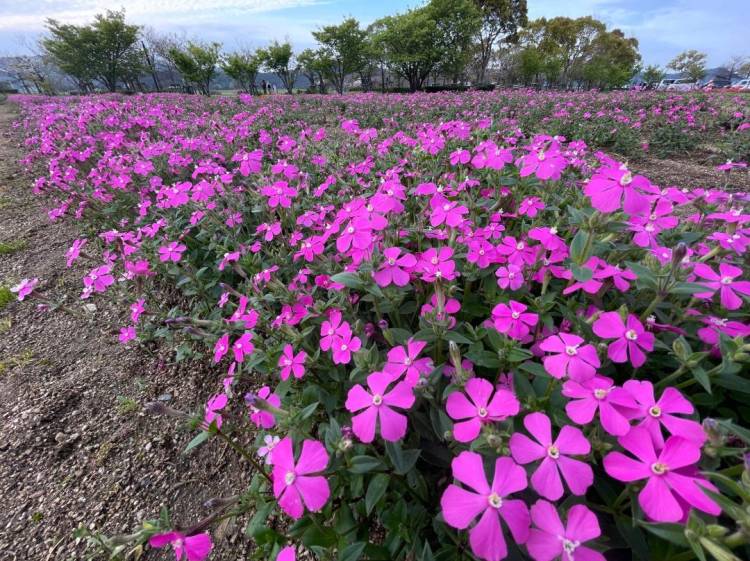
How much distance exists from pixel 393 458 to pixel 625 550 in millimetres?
831

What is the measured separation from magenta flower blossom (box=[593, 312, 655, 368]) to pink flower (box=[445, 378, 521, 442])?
0.39 meters

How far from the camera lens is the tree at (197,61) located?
36.2 m

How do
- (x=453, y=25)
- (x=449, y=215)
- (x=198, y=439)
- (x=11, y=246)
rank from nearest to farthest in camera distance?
(x=198, y=439), (x=449, y=215), (x=11, y=246), (x=453, y=25)

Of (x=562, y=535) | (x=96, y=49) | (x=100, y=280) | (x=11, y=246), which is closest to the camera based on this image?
(x=562, y=535)

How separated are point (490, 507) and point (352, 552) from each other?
524 millimetres

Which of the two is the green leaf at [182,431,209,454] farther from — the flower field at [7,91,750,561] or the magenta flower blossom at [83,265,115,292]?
the magenta flower blossom at [83,265,115,292]

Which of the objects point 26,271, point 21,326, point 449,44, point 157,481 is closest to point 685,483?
point 157,481

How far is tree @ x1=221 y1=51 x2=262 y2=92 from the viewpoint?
38906 millimetres

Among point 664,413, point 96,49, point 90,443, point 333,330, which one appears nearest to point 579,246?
point 664,413

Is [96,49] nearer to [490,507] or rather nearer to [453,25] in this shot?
[453,25]

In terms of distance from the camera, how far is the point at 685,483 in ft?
2.88

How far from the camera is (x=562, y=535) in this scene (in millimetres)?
862

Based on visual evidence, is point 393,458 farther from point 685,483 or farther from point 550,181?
point 550,181

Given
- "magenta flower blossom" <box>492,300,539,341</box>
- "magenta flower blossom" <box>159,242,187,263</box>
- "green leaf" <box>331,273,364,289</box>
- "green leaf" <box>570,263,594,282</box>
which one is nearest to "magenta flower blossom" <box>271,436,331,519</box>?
"green leaf" <box>331,273,364,289</box>
